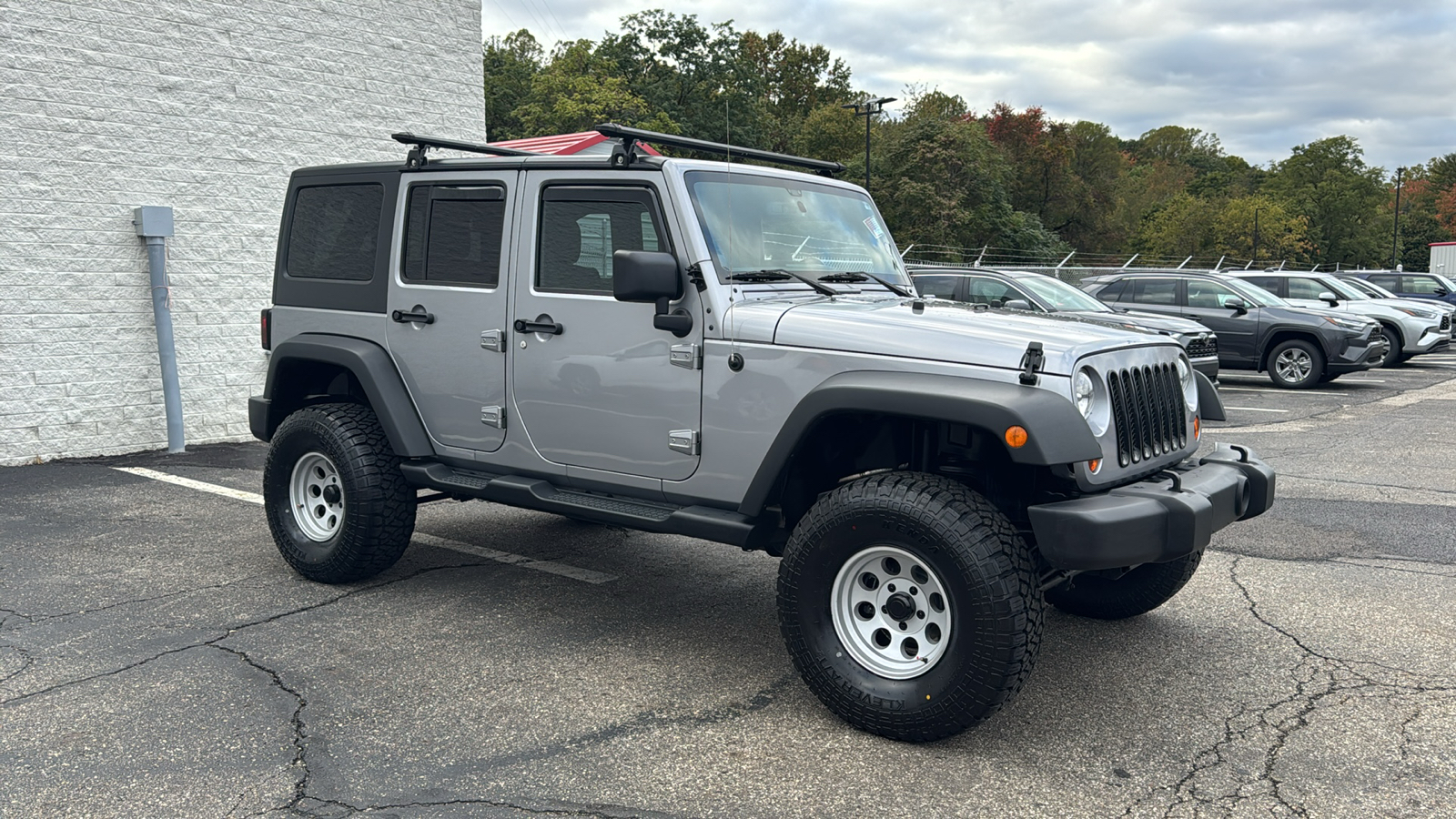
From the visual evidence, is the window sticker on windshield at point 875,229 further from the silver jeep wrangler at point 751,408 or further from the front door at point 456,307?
the front door at point 456,307

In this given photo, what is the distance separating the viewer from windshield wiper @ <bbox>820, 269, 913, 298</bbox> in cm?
483

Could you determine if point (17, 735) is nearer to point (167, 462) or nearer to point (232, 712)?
point (232, 712)

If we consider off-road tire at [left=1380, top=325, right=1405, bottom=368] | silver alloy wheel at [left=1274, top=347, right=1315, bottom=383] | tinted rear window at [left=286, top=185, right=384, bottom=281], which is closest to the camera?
tinted rear window at [left=286, top=185, right=384, bottom=281]

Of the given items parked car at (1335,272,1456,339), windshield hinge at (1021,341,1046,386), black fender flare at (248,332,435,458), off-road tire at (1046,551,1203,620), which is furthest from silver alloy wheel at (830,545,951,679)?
parked car at (1335,272,1456,339)

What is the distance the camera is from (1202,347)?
42.2 ft

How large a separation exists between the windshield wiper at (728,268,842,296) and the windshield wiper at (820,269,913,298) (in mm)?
180

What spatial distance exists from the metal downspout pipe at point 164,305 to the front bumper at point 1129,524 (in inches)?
334

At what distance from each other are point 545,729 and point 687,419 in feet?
4.25

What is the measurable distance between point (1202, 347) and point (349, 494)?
10.6m

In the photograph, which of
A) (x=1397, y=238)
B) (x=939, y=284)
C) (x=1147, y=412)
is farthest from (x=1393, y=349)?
(x=1397, y=238)

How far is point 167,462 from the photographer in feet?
30.6

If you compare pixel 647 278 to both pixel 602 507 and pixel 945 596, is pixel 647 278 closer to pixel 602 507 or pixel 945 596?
pixel 602 507

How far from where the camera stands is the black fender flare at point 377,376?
532 centimetres

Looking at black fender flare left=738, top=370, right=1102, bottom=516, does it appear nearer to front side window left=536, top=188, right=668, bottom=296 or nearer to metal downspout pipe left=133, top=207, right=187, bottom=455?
front side window left=536, top=188, right=668, bottom=296
